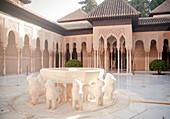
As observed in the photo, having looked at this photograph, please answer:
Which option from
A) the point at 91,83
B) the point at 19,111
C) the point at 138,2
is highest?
the point at 138,2

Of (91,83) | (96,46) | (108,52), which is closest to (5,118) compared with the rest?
(91,83)

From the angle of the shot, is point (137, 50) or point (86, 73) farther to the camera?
point (137, 50)

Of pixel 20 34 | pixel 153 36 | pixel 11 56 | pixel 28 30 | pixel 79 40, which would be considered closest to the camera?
pixel 20 34

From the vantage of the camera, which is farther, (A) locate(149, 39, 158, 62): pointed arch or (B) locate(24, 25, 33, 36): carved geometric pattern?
(A) locate(149, 39, 158, 62): pointed arch

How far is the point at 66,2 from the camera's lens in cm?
338

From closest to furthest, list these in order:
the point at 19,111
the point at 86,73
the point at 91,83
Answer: the point at 19,111
the point at 86,73
the point at 91,83

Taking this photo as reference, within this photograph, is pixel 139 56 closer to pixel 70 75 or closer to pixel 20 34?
pixel 20 34

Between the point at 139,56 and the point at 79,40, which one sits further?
the point at 79,40

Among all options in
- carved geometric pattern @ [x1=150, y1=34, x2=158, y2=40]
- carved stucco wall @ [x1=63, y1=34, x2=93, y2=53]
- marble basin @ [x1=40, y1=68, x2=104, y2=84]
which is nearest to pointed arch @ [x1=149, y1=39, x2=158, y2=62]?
carved geometric pattern @ [x1=150, y1=34, x2=158, y2=40]

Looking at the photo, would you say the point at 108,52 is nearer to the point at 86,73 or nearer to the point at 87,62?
the point at 87,62

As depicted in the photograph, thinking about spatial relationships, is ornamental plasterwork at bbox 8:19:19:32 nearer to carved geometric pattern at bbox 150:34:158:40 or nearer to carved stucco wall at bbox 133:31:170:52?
carved stucco wall at bbox 133:31:170:52

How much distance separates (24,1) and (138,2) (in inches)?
738

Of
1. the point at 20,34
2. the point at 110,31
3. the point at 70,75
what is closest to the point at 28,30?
the point at 20,34

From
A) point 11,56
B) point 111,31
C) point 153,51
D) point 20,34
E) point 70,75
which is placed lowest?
point 70,75
